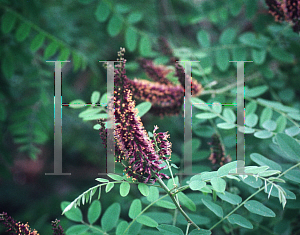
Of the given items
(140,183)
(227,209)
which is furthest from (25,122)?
(227,209)

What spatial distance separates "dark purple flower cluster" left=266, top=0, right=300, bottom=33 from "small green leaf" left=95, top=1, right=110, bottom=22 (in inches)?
31.5

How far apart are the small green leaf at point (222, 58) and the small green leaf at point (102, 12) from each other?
2.14 feet

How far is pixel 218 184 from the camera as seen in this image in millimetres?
650

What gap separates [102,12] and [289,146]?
111 cm

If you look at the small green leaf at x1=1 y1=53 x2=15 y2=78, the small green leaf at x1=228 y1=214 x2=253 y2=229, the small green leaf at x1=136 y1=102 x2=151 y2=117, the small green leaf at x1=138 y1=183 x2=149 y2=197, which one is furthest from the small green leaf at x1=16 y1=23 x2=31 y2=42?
the small green leaf at x1=228 y1=214 x2=253 y2=229

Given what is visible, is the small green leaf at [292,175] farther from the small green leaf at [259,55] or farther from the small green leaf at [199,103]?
the small green leaf at [259,55]

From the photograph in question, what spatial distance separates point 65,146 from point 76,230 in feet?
4.42

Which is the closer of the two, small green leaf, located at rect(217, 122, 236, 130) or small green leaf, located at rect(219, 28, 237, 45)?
small green leaf, located at rect(217, 122, 236, 130)

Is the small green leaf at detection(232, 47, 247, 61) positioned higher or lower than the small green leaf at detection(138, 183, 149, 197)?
higher

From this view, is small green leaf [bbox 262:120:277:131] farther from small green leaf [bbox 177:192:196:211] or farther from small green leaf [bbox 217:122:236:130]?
small green leaf [bbox 177:192:196:211]

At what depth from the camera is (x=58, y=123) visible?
108cm

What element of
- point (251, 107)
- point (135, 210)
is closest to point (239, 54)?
point (251, 107)

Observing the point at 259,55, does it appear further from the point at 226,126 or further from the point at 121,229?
the point at 121,229

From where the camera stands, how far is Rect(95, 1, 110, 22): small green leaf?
132 cm
